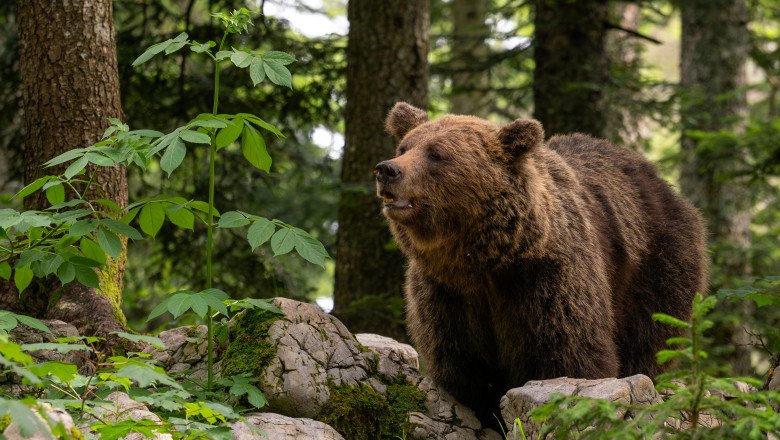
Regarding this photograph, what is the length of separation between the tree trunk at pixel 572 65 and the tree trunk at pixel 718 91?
2.67 m

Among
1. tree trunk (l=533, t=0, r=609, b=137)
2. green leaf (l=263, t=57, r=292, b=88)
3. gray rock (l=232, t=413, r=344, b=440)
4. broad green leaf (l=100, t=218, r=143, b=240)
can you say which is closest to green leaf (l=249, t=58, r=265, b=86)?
green leaf (l=263, t=57, r=292, b=88)

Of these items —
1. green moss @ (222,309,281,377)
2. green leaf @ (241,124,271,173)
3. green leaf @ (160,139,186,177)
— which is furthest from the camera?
green moss @ (222,309,281,377)

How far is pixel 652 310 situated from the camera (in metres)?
6.34

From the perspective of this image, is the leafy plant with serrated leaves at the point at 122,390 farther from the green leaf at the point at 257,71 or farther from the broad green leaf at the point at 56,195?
the green leaf at the point at 257,71

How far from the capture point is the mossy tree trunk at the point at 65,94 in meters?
5.24

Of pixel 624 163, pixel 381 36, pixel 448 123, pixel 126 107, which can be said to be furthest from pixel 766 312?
pixel 126 107

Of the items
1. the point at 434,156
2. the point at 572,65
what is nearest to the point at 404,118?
the point at 434,156

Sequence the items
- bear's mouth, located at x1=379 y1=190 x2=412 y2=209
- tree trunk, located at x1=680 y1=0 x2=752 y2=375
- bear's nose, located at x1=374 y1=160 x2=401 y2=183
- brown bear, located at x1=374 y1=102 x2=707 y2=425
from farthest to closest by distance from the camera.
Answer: tree trunk, located at x1=680 y1=0 x2=752 y2=375 → brown bear, located at x1=374 y1=102 x2=707 y2=425 → bear's mouth, located at x1=379 y1=190 x2=412 y2=209 → bear's nose, located at x1=374 y1=160 x2=401 y2=183

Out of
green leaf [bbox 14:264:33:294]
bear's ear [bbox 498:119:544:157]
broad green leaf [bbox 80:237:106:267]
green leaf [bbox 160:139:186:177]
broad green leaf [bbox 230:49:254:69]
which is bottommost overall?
green leaf [bbox 14:264:33:294]

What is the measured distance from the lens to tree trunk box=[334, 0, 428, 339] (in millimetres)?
7980

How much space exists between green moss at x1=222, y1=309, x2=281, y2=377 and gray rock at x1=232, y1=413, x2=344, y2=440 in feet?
0.95

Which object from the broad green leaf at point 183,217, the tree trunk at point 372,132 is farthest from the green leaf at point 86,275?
the tree trunk at point 372,132

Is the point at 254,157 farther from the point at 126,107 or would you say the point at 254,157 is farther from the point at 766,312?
the point at 766,312

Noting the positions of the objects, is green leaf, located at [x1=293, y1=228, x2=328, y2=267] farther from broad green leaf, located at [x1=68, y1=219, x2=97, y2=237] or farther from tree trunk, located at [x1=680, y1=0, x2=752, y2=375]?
tree trunk, located at [x1=680, y1=0, x2=752, y2=375]
